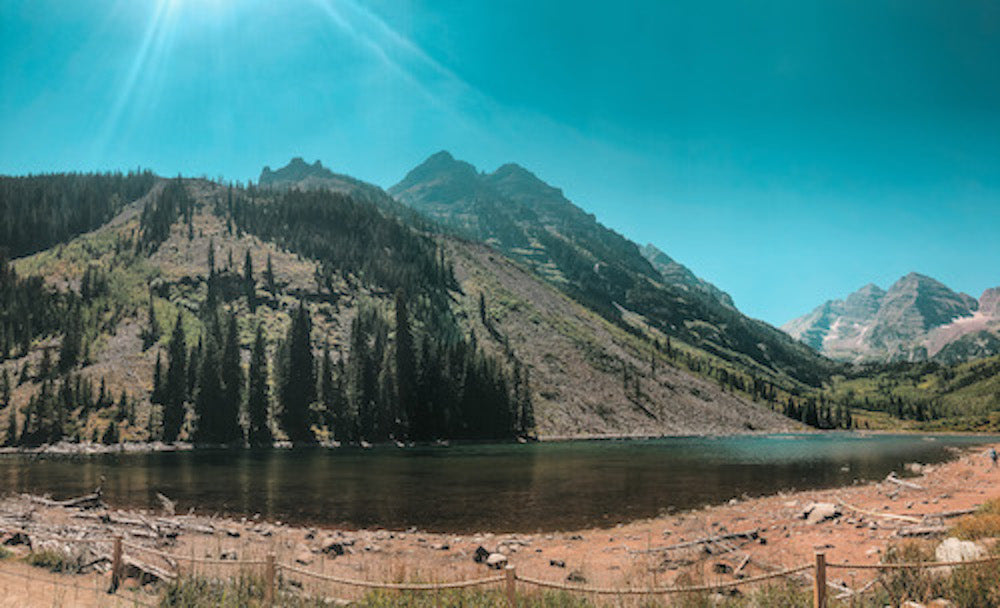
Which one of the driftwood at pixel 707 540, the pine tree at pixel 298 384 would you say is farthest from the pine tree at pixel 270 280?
the driftwood at pixel 707 540

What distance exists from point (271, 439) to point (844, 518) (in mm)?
118952

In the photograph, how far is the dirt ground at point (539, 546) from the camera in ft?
63.7

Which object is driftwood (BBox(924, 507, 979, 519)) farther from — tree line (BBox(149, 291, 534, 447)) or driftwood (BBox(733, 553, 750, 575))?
tree line (BBox(149, 291, 534, 447))

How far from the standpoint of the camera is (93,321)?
149 meters

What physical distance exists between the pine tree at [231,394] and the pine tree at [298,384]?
374 inches

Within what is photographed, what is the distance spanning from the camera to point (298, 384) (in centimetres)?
13188

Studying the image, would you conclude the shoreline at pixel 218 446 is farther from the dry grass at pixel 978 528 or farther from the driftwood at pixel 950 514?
the dry grass at pixel 978 528

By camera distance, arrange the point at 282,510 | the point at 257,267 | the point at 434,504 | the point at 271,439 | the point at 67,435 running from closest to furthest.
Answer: the point at 282,510, the point at 434,504, the point at 67,435, the point at 271,439, the point at 257,267

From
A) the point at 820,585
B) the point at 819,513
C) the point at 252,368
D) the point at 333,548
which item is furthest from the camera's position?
the point at 252,368

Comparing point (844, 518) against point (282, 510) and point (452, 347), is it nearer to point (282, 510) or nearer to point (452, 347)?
point (282, 510)

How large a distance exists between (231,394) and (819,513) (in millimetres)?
123058

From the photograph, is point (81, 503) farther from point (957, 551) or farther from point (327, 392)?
point (327, 392)

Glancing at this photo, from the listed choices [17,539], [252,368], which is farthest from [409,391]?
[17,539]

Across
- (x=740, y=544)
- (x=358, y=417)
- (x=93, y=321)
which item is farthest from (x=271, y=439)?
(x=740, y=544)
